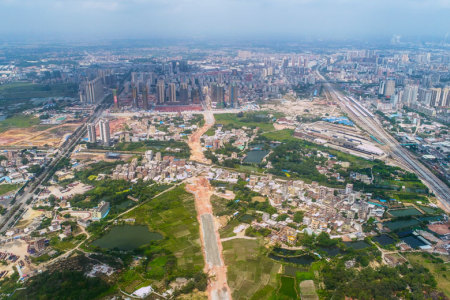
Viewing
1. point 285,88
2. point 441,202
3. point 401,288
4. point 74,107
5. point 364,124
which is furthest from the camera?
point 285,88

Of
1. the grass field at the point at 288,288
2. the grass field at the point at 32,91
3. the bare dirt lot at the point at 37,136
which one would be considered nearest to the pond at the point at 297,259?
the grass field at the point at 288,288

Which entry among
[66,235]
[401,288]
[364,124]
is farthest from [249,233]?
[364,124]

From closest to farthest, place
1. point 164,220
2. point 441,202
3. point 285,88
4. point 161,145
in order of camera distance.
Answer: point 164,220 < point 441,202 < point 161,145 < point 285,88

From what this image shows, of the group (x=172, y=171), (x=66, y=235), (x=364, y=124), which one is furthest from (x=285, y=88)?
(x=66, y=235)

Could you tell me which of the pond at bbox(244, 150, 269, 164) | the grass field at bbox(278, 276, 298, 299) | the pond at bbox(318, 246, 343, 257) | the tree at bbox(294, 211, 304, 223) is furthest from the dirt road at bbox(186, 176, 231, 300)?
Answer: the pond at bbox(244, 150, 269, 164)

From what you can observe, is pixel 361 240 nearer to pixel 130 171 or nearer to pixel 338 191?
pixel 338 191

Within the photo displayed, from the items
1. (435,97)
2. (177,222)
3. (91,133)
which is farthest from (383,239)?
(435,97)

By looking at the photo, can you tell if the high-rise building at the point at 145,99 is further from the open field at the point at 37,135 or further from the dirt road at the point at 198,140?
the open field at the point at 37,135

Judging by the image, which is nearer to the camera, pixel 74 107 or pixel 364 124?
pixel 364 124
